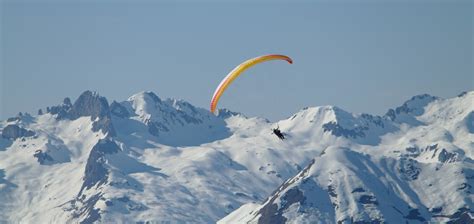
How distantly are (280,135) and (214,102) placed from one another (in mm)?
13155

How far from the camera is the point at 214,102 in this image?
193 metres

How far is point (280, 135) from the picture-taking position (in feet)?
638

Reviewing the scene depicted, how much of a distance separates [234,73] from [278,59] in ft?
28.1

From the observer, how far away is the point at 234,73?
19025cm

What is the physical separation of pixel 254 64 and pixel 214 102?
9689mm

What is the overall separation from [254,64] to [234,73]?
455 centimetres

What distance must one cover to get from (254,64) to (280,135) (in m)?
13.5

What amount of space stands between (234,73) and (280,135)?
46.5 feet

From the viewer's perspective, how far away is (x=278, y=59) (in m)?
193

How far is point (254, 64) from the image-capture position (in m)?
193

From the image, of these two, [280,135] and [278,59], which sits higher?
[278,59]
